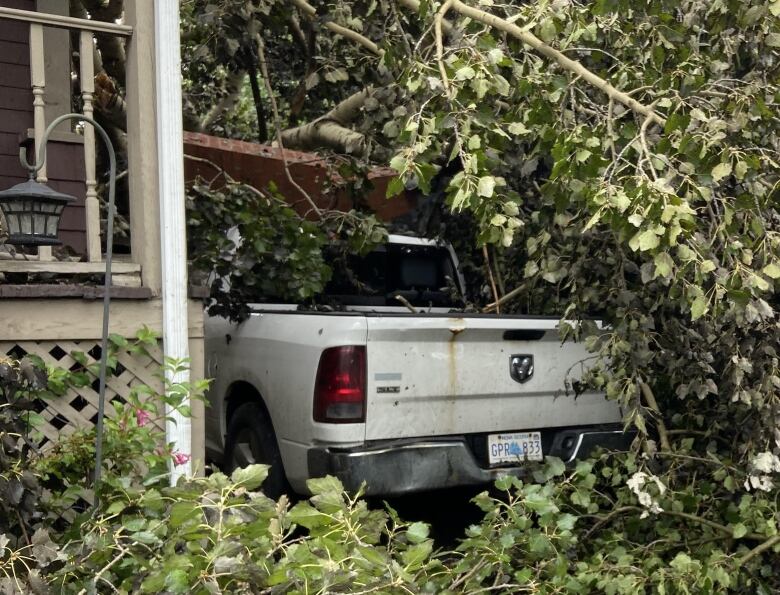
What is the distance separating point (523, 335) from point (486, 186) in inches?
78.4

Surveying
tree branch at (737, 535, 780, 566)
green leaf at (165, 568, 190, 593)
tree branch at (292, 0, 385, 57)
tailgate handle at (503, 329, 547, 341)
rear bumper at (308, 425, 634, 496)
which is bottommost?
tree branch at (737, 535, 780, 566)

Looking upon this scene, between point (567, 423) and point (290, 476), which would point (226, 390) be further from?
point (567, 423)

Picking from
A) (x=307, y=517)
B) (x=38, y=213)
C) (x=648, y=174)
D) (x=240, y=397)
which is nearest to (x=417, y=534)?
(x=307, y=517)

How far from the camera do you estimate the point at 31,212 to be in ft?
11.5

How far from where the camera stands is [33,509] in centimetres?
316

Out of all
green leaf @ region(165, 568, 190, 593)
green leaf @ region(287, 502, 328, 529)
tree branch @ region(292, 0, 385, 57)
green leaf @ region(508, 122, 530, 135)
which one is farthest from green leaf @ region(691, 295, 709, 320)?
tree branch @ region(292, 0, 385, 57)

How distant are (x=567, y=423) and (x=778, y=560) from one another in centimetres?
157

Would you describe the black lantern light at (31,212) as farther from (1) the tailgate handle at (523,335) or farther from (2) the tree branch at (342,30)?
(2) the tree branch at (342,30)

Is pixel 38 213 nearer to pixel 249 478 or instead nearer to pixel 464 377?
pixel 249 478

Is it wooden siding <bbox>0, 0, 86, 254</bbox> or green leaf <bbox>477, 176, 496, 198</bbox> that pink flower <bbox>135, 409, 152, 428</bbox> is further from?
wooden siding <bbox>0, 0, 86, 254</bbox>

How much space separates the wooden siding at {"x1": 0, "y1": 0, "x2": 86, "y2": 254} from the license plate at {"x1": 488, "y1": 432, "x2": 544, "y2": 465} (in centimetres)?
298

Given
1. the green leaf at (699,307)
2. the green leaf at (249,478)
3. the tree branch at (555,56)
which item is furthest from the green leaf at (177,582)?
the tree branch at (555,56)

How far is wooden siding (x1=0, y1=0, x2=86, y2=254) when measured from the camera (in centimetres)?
586

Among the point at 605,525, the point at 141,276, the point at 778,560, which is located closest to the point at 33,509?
the point at 141,276
